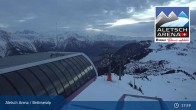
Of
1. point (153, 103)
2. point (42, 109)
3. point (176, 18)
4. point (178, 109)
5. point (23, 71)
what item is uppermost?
point (176, 18)

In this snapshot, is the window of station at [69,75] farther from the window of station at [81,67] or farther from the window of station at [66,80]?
the window of station at [81,67]

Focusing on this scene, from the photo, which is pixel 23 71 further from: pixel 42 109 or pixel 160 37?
pixel 160 37

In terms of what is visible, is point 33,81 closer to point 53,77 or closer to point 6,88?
point 6,88

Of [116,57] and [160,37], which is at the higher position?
[160,37]

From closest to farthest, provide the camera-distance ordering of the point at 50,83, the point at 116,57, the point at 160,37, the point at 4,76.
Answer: the point at 4,76 < the point at 50,83 < the point at 160,37 < the point at 116,57

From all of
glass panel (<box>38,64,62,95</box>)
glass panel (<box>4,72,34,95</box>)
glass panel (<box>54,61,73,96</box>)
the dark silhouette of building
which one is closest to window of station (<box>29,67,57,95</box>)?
the dark silhouette of building

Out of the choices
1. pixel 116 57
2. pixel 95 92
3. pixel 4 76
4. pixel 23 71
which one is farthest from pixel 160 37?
pixel 116 57
